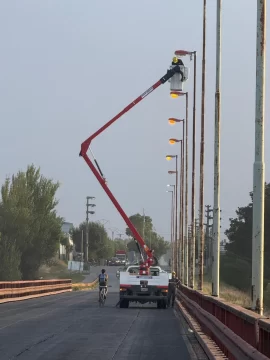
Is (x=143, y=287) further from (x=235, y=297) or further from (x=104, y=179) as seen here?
(x=235, y=297)

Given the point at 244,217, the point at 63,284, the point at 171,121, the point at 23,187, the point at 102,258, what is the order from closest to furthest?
1. the point at 171,121
2. the point at 63,284
3. the point at 23,187
4. the point at 244,217
5. the point at 102,258

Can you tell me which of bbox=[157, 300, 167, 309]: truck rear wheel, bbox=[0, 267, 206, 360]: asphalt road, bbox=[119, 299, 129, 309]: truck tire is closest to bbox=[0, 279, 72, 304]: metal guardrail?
bbox=[119, 299, 129, 309]: truck tire

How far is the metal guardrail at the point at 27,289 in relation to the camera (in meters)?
42.9

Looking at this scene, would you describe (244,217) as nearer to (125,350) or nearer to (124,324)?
(124,324)

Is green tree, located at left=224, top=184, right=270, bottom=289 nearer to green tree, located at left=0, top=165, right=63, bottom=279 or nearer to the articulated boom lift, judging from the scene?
green tree, located at left=0, top=165, right=63, bottom=279

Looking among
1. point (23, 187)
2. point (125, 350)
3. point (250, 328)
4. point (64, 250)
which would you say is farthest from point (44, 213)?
point (64, 250)

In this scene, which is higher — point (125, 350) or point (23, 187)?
point (23, 187)

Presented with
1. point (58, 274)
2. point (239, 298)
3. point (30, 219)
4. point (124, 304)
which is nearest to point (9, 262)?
point (30, 219)

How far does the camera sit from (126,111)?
139 feet

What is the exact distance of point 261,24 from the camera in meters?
19.3

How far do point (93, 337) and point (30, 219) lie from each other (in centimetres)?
5795

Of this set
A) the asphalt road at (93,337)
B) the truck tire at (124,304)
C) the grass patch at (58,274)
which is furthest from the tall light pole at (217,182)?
the grass patch at (58,274)

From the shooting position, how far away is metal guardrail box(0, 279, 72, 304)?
4291 cm

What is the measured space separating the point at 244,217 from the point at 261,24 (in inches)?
3571
